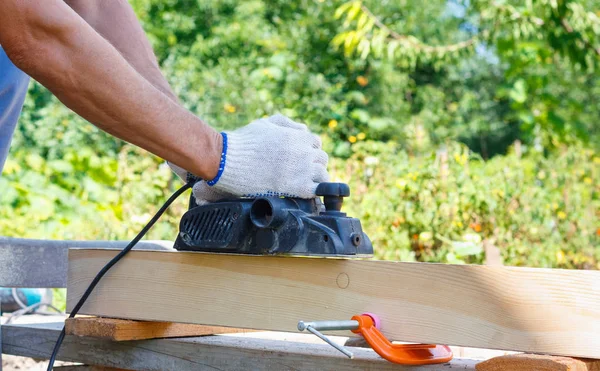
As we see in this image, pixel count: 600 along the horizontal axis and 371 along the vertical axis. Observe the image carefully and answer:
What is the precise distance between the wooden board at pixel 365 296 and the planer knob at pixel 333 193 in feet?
0.41

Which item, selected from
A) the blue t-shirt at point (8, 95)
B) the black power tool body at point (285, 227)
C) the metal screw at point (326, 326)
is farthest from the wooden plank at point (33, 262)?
the metal screw at point (326, 326)

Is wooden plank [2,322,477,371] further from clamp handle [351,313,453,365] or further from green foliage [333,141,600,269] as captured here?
green foliage [333,141,600,269]

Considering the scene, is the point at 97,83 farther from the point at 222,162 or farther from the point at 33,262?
the point at 33,262

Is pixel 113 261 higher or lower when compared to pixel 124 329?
higher

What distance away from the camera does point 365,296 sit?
1381 millimetres

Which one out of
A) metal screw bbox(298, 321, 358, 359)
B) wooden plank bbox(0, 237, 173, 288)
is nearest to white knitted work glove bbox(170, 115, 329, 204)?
metal screw bbox(298, 321, 358, 359)

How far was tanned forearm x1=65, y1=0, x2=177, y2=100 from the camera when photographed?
1900 millimetres

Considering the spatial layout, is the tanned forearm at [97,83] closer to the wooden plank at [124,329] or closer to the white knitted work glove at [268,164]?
the white knitted work glove at [268,164]

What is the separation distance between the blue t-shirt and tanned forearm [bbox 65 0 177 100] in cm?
23

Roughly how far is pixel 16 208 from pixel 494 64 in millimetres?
15770

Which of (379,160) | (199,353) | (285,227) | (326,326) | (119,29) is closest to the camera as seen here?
(326,326)

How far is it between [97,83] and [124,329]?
23.3 inches

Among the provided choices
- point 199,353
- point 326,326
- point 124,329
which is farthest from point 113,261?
point 326,326

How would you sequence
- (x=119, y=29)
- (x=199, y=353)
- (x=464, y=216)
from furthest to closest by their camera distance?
(x=464, y=216), (x=119, y=29), (x=199, y=353)
